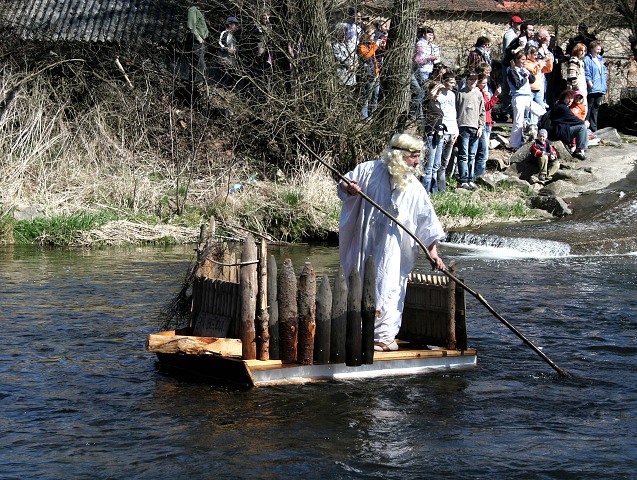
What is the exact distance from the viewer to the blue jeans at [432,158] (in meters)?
19.4

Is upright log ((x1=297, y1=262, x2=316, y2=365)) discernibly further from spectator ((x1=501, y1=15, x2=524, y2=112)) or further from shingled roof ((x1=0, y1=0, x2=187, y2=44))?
shingled roof ((x1=0, y1=0, x2=187, y2=44))

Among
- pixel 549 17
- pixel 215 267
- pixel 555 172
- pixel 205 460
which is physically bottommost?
pixel 205 460

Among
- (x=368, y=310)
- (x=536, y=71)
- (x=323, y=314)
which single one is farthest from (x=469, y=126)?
(x=323, y=314)

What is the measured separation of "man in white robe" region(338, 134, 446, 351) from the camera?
9.37 meters

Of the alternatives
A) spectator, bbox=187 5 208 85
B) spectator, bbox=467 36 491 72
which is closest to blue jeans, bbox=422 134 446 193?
spectator, bbox=467 36 491 72

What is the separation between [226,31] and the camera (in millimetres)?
21188

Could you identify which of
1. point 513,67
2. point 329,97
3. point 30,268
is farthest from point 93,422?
point 513,67

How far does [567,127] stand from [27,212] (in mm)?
11180

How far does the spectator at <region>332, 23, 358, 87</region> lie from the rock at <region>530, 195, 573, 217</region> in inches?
164

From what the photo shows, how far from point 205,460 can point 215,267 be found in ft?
8.97

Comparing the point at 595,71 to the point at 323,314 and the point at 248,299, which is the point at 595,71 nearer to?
the point at 323,314

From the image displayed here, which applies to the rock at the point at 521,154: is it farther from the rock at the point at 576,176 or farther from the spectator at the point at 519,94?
the rock at the point at 576,176

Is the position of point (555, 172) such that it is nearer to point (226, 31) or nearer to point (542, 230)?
point (542, 230)

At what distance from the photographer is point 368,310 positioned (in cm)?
891
